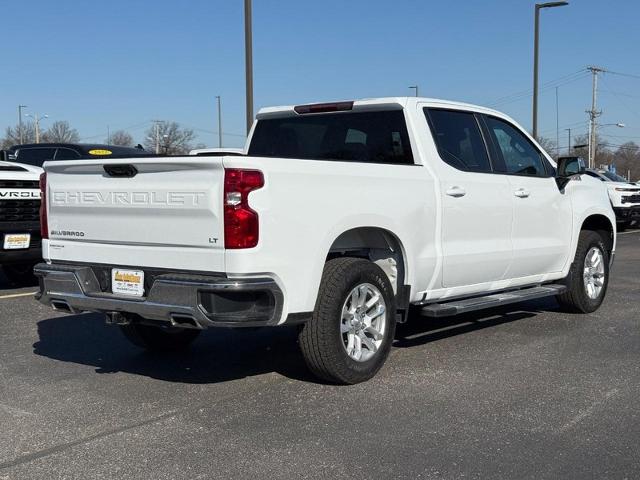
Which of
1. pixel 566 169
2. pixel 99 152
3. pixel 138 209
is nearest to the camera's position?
pixel 138 209

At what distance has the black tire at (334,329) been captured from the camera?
488 centimetres

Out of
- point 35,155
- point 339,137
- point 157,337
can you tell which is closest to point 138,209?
point 157,337

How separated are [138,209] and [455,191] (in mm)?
2481

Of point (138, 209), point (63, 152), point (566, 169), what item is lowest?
point (138, 209)

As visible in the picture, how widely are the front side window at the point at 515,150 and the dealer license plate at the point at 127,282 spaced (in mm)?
3487

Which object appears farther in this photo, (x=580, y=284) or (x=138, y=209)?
(x=580, y=284)

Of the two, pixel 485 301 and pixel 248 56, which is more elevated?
pixel 248 56

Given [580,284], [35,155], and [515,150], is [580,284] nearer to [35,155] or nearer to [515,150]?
[515,150]

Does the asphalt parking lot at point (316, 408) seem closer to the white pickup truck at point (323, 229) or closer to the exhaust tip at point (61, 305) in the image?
the white pickup truck at point (323, 229)

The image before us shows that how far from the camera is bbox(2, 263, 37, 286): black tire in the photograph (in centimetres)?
992

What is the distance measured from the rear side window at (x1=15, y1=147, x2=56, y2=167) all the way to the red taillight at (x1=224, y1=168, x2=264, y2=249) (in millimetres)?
8054

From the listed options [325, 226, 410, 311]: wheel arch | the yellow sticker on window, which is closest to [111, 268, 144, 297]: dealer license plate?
[325, 226, 410, 311]: wheel arch

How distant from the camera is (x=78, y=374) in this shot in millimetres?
5566

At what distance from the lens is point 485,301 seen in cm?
619
